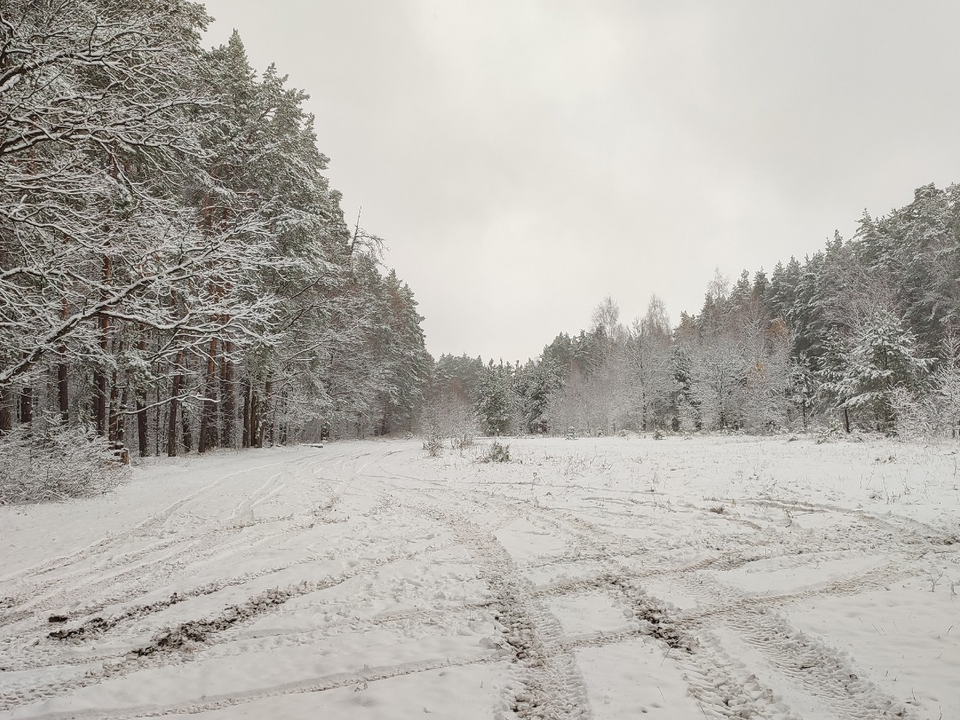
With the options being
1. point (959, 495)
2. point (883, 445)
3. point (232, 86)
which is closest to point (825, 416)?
point (883, 445)

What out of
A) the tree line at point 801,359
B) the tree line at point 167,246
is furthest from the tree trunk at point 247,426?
the tree line at point 801,359

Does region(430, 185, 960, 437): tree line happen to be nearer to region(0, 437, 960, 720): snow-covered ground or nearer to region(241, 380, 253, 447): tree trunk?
region(241, 380, 253, 447): tree trunk

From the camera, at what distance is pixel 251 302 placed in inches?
384

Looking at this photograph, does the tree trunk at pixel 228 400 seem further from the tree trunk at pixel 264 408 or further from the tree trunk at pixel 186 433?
the tree trunk at pixel 264 408

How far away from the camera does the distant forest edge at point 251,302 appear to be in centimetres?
623

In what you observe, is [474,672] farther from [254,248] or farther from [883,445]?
[883,445]

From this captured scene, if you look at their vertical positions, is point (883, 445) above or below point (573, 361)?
below

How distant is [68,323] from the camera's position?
5676 mm

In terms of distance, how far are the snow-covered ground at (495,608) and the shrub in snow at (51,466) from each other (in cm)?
109

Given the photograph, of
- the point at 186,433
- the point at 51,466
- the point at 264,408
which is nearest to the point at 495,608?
the point at 51,466

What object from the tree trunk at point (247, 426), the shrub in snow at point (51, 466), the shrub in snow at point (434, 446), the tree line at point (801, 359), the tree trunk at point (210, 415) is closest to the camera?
the shrub in snow at point (51, 466)

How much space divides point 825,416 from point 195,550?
128 feet

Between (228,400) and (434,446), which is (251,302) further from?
(228,400)

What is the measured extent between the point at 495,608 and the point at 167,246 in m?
6.08
